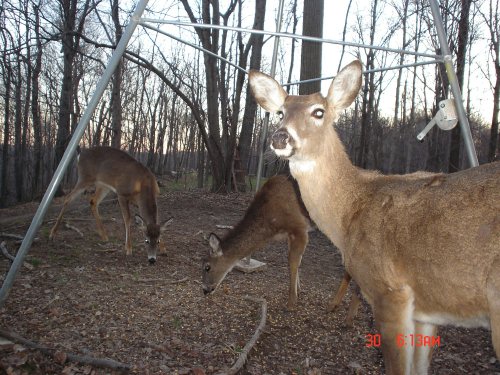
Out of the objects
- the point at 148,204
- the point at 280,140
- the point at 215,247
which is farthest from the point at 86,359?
the point at 148,204

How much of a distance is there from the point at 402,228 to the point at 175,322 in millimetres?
2782

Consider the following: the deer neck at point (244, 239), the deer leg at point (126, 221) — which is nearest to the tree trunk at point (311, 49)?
the deer neck at point (244, 239)

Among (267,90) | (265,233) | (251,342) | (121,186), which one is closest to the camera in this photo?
(267,90)

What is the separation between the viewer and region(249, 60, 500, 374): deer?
2506 mm

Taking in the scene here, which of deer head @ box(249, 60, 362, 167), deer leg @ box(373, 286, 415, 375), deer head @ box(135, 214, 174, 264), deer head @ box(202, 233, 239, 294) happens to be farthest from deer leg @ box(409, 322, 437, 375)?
deer head @ box(135, 214, 174, 264)

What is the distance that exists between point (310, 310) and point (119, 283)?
2571 mm

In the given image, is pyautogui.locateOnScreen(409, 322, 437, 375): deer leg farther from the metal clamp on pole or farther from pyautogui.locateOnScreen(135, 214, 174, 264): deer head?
pyautogui.locateOnScreen(135, 214, 174, 264): deer head

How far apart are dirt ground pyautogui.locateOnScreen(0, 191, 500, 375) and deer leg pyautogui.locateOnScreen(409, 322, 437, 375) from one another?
27.2 inches

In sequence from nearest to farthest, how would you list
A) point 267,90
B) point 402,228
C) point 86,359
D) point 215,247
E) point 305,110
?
point 402,228 < point 86,359 < point 305,110 < point 267,90 < point 215,247

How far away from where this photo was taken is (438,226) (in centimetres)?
266

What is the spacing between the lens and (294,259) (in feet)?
18.8

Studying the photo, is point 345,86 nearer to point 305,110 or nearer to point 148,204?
point 305,110

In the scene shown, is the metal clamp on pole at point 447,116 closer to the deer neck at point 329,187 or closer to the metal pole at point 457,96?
the metal pole at point 457,96

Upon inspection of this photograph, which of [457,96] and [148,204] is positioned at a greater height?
[457,96]
